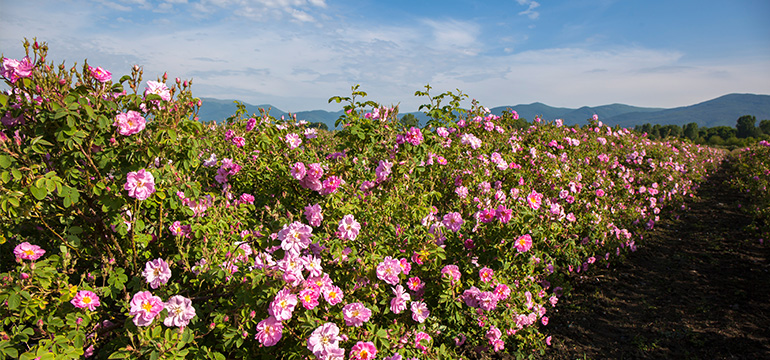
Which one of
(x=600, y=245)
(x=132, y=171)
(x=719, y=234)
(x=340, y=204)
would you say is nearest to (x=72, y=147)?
(x=132, y=171)

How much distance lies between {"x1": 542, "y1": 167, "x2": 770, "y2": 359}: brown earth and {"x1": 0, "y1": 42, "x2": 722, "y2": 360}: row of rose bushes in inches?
20.0

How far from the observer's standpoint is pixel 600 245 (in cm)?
503

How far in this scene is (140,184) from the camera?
1.88 meters

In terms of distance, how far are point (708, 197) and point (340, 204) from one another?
10223 mm

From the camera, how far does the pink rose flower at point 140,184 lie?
73.2 inches

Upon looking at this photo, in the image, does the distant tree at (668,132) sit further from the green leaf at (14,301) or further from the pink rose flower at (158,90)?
the green leaf at (14,301)

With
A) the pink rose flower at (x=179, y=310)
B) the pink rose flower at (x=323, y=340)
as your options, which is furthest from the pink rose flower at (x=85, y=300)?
the pink rose flower at (x=323, y=340)

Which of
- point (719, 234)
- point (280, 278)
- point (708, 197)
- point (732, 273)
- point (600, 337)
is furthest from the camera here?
point (708, 197)

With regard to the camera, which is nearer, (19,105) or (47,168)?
(19,105)

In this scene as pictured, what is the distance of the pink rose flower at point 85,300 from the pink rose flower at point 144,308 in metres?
0.33

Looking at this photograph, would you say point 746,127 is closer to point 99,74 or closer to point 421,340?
point 421,340

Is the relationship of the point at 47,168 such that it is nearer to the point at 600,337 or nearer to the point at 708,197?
the point at 600,337

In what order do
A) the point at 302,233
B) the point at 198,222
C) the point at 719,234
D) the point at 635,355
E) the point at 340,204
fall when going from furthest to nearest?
the point at 719,234, the point at 635,355, the point at 340,204, the point at 198,222, the point at 302,233

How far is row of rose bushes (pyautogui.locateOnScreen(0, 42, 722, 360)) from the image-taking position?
1804 millimetres
